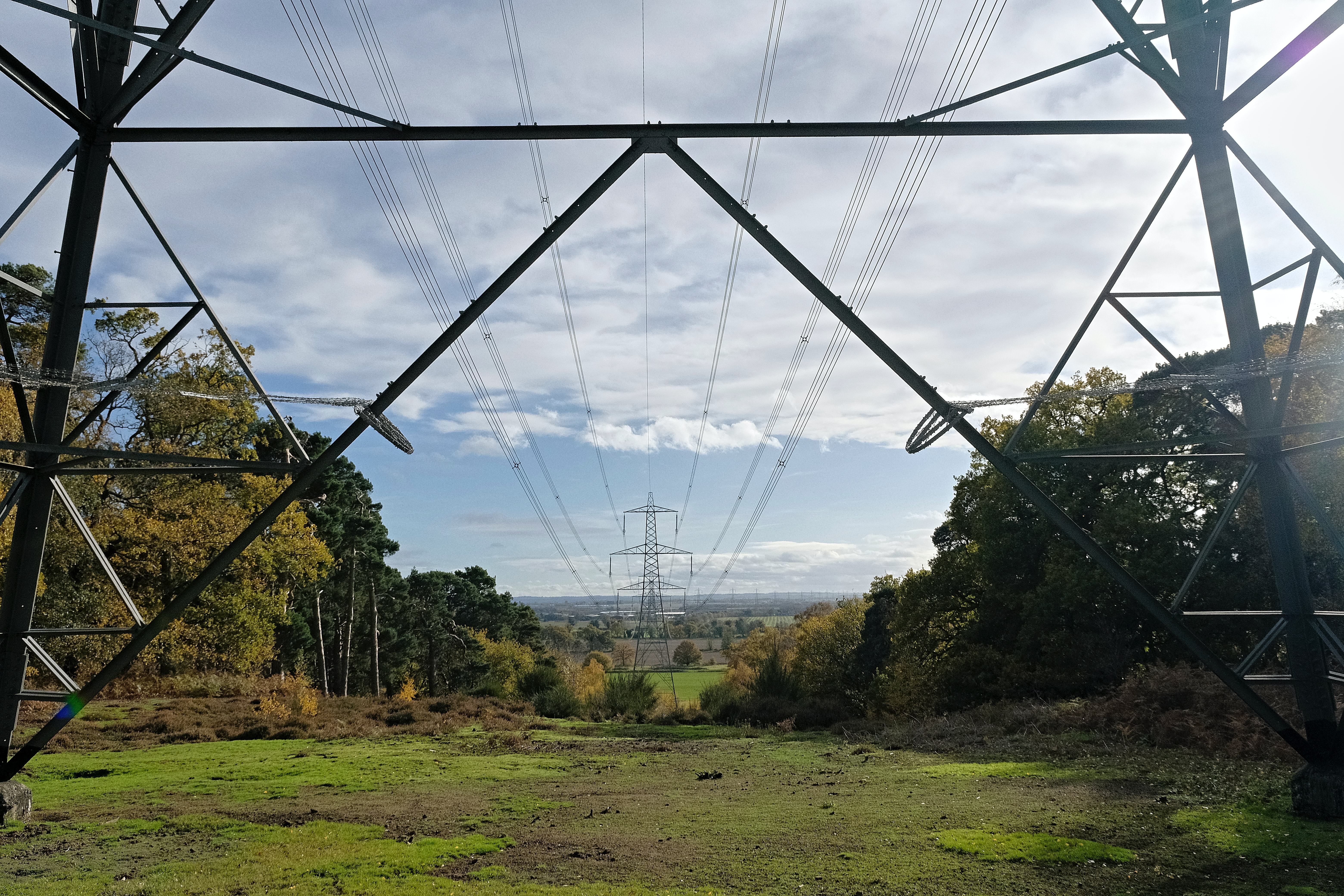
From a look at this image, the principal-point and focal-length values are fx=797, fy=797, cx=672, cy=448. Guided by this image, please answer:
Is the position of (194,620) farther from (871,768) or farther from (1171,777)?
(1171,777)

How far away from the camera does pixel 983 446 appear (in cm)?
927

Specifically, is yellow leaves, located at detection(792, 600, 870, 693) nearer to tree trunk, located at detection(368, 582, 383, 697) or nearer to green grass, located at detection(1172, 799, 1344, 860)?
tree trunk, located at detection(368, 582, 383, 697)

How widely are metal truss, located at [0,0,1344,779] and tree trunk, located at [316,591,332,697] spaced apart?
29929 mm

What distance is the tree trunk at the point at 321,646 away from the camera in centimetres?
4128

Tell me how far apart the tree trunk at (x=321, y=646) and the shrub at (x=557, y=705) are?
43.3 feet

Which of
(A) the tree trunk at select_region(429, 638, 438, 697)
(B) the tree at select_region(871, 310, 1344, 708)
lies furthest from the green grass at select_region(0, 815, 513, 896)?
(A) the tree trunk at select_region(429, 638, 438, 697)

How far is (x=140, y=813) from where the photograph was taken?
33.9 feet

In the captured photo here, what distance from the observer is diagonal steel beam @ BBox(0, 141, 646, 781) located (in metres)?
9.05

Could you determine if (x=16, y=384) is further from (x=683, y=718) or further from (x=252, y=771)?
(x=683, y=718)

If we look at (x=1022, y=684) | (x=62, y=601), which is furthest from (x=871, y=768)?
(x=62, y=601)

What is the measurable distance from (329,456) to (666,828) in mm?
5993

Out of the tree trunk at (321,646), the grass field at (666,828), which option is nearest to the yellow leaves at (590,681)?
the tree trunk at (321,646)

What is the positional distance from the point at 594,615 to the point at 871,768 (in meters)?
38.3

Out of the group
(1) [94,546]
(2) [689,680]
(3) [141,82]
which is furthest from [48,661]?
(2) [689,680]
